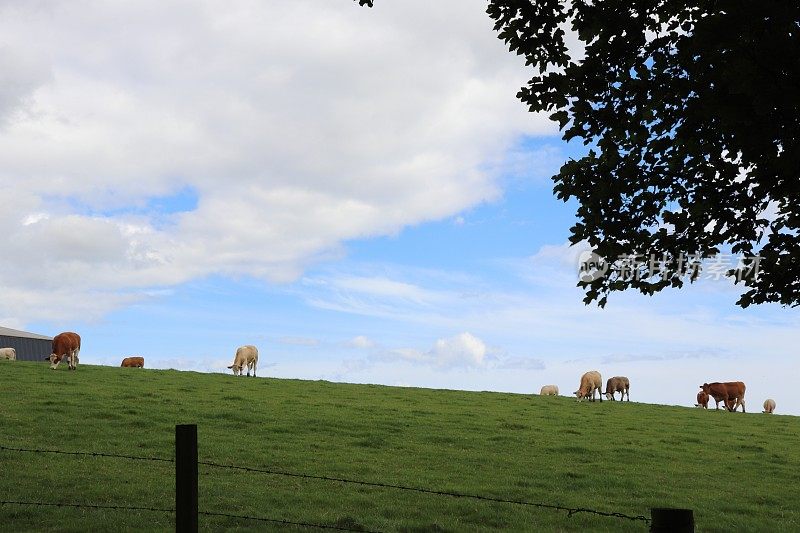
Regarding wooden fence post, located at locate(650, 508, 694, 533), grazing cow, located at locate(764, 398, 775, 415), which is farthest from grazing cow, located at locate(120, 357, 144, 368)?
wooden fence post, located at locate(650, 508, 694, 533)

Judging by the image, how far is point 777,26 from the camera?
9.30 meters

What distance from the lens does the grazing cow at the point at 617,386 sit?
51750 millimetres

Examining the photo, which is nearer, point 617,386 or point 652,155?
point 652,155

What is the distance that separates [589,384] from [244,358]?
2221 centimetres

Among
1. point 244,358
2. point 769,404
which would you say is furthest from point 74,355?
point 769,404

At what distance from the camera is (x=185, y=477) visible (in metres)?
8.31

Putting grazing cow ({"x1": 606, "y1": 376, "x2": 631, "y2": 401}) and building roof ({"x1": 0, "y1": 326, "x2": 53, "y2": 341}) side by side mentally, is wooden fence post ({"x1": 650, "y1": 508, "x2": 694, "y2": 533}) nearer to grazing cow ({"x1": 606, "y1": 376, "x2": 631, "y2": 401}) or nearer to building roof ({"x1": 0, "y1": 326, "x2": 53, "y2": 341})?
grazing cow ({"x1": 606, "y1": 376, "x2": 631, "y2": 401})

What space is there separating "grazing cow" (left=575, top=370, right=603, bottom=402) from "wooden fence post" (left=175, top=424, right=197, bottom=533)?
39917mm

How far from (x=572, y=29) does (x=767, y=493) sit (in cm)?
1393

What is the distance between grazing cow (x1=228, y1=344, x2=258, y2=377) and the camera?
161 feet

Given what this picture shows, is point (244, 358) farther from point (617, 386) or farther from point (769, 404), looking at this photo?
point (769, 404)

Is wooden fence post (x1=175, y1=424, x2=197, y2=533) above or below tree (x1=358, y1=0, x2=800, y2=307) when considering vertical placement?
below

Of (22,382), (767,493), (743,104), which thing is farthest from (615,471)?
(22,382)

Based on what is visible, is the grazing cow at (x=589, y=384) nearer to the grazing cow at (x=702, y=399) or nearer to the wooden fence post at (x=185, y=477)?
the grazing cow at (x=702, y=399)
